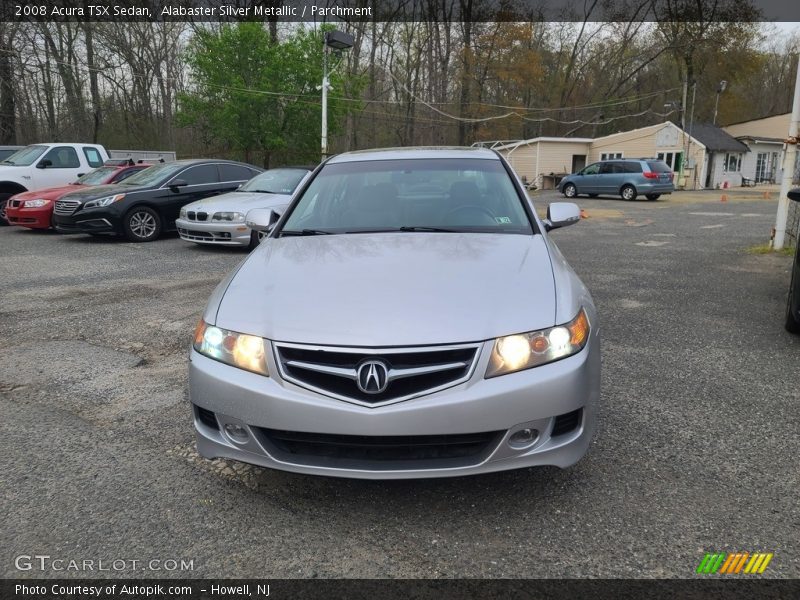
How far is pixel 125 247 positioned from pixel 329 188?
25.8ft

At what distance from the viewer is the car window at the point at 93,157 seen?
1476 centimetres

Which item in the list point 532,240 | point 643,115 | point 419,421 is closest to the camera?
point 419,421

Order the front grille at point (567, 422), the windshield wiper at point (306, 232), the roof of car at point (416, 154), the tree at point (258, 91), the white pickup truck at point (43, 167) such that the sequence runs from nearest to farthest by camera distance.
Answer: the front grille at point (567, 422)
the windshield wiper at point (306, 232)
the roof of car at point (416, 154)
the white pickup truck at point (43, 167)
the tree at point (258, 91)

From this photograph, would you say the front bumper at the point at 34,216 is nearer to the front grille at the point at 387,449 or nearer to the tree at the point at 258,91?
the front grille at the point at 387,449

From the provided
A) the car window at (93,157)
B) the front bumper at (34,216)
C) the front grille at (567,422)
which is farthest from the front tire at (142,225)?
the front grille at (567,422)

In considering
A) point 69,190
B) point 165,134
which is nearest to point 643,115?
point 165,134

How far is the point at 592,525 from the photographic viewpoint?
248cm

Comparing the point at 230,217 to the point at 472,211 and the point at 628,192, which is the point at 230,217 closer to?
the point at 472,211

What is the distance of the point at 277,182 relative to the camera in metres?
10.8

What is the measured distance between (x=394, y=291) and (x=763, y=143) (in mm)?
48530

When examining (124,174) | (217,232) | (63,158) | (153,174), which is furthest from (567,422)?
(63,158)

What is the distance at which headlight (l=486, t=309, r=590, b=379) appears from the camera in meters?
2.34

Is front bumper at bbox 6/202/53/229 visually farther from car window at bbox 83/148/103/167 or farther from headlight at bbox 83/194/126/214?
car window at bbox 83/148/103/167

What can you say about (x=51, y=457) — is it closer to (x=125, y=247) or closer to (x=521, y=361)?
(x=521, y=361)
